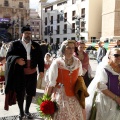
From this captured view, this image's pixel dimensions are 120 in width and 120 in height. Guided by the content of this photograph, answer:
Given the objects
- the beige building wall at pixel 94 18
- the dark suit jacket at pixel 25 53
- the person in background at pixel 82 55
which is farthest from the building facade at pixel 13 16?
the dark suit jacket at pixel 25 53

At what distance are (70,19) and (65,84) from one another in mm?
38598

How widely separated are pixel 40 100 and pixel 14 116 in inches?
58.3

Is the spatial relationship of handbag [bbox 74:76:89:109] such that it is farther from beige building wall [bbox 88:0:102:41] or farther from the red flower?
beige building wall [bbox 88:0:102:41]

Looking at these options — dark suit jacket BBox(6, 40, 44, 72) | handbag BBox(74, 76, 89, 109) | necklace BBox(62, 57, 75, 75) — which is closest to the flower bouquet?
handbag BBox(74, 76, 89, 109)

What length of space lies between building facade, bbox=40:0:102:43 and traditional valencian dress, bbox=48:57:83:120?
24855 millimetres

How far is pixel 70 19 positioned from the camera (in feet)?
136

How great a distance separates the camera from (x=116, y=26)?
1033 inches

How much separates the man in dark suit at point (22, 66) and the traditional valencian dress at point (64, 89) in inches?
35.7

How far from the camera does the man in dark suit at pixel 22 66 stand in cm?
438

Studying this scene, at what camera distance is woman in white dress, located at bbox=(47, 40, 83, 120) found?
3.59 metres

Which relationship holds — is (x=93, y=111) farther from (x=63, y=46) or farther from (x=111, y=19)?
(x=111, y=19)

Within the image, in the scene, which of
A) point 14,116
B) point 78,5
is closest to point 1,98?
point 14,116

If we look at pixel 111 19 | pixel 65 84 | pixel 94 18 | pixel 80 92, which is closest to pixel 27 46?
pixel 65 84

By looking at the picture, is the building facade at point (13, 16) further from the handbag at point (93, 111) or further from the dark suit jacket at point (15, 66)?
the handbag at point (93, 111)
